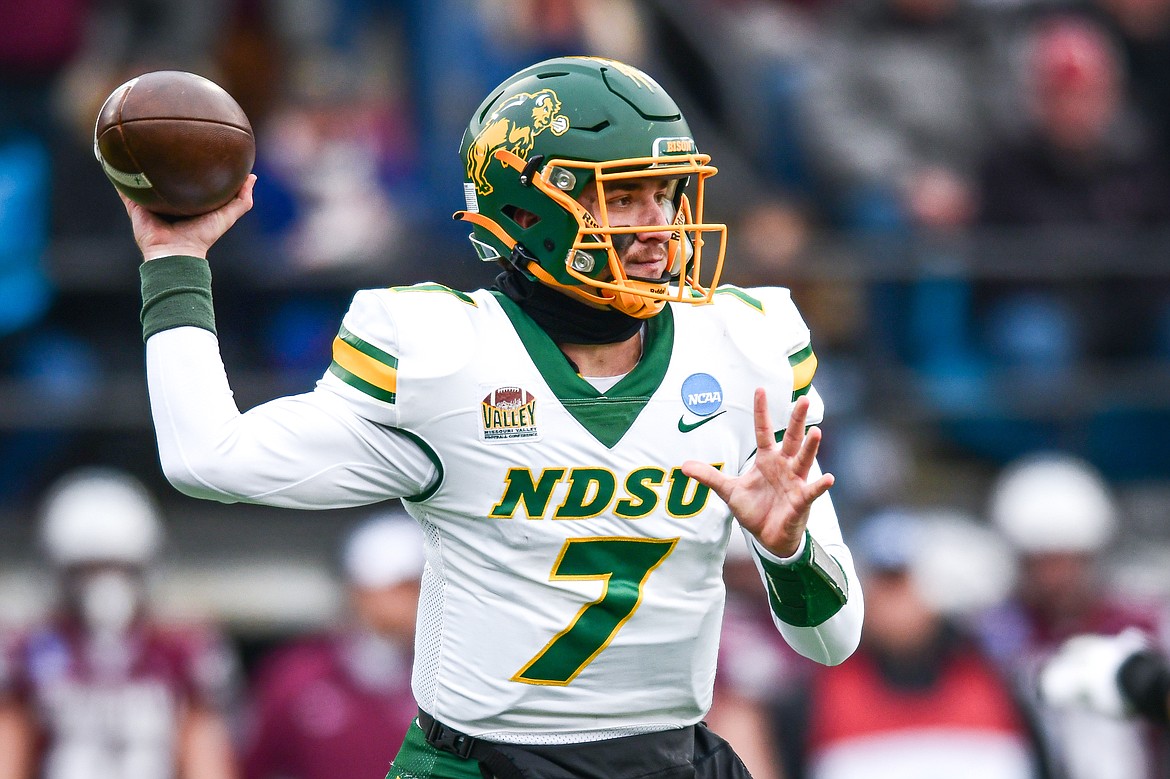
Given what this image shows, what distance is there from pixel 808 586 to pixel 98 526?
400 cm

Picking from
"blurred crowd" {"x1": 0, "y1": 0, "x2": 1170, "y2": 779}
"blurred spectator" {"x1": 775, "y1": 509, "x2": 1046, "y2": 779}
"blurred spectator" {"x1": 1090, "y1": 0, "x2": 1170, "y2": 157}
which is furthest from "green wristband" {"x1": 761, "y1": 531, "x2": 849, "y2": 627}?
"blurred spectator" {"x1": 1090, "y1": 0, "x2": 1170, "y2": 157}

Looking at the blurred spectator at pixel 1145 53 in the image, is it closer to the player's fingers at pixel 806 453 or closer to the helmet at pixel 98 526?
the helmet at pixel 98 526

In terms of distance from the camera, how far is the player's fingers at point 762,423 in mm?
3141

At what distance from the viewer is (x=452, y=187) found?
779 centimetres

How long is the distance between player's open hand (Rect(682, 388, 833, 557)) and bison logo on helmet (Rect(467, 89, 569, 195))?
65 centimetres

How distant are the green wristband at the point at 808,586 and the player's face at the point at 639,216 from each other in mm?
548

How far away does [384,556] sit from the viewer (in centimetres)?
667

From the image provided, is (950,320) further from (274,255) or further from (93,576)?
(93,576)

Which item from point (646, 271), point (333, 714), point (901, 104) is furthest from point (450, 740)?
point (901, 104)

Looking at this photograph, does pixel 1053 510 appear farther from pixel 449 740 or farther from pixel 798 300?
pixel 449 740

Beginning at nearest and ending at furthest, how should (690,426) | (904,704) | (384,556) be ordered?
(690,426), (904,704), (384,556)

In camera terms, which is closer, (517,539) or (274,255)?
(517,539)

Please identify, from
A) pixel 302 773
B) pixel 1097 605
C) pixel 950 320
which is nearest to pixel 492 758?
pixel 302 773

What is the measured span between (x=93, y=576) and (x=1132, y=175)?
4.73 metres
